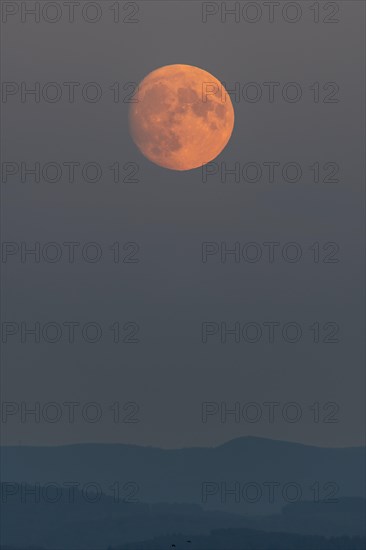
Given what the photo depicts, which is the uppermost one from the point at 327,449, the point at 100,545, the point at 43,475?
the point at 327,449

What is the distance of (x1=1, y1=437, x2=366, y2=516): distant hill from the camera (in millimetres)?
113250

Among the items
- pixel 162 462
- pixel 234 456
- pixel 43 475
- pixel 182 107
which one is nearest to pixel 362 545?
pixel 234 456

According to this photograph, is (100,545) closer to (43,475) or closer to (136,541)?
(136,541)

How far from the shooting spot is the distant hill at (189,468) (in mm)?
113250

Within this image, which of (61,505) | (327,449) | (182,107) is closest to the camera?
(182,107)

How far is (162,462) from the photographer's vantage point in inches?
5032

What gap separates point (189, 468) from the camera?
423ft

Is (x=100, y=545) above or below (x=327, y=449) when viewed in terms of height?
below

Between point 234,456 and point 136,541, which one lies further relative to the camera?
point 234,456

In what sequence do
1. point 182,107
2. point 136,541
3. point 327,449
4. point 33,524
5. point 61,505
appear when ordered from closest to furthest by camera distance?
1. point 182,107
2. point 136,541
3. point 33,524
4. point 61,505
5. point 327,449

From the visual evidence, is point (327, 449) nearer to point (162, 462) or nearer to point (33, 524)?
point (162, 462)

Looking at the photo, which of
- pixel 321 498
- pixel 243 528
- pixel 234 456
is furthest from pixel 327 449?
pixel 243 528

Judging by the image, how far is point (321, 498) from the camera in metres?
139

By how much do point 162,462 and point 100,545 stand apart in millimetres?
20502
